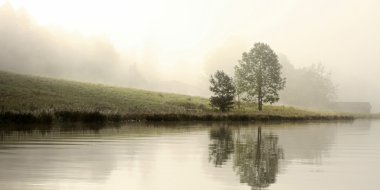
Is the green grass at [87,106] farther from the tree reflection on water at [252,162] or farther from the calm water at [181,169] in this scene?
the tree reflection on water at [252,162]

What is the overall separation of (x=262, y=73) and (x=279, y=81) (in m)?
3.71

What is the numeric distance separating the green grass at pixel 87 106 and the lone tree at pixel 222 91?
213 centimetres

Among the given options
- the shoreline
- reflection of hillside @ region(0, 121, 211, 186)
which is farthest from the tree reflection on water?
the shoreline

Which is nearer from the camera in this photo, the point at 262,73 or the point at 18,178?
the point at 18,178

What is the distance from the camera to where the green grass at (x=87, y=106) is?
54.5 meters

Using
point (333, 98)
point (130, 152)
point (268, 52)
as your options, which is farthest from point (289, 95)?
point (130, 152)

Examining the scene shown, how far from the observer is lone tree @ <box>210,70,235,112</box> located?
87.8m

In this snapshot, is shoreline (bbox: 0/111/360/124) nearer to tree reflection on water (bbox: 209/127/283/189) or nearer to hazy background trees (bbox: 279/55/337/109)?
tree reflection on water (bbox: 209/127/283/189)

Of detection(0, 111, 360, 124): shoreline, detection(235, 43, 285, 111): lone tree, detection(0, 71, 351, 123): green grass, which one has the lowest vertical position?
detection(0, 111, 360, 124): shoreline

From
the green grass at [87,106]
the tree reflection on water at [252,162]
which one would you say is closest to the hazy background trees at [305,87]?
the green grass at [87,106]

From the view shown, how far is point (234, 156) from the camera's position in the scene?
20.6 m

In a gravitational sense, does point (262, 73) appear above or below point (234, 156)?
above

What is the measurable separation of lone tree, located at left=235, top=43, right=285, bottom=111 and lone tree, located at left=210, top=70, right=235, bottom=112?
1580cm

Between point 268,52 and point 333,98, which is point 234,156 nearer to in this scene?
point 268,52
